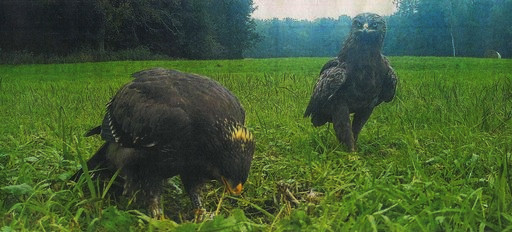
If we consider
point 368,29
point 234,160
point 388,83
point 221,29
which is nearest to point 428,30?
point 368,29

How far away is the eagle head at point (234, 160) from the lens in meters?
2.06

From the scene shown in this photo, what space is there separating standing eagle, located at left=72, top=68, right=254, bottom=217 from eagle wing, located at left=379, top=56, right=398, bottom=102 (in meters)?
1.09

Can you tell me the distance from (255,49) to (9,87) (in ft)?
4.15

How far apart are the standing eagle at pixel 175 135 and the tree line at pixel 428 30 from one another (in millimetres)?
591

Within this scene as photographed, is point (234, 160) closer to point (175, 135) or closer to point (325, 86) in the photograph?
point (175, 135)

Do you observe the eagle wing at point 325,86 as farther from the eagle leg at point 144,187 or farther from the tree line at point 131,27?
the eagle leg at point 144,187

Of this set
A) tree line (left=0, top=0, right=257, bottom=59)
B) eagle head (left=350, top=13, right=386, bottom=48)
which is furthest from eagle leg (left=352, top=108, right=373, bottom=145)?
tree line (left=0, top=0, right=257, bottom=59)

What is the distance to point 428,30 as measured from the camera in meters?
2.73

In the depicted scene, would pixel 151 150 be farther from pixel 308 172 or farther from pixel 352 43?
pixel 352 43

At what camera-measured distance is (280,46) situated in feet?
9.15

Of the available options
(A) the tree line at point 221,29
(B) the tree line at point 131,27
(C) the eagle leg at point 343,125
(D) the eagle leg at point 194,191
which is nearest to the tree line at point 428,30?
(A) the tree line at point 221,29

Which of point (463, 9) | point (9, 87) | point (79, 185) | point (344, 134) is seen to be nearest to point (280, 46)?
point (344, 134)

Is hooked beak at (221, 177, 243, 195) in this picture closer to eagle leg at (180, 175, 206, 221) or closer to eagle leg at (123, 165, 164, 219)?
eagle leg at (180, 175, 206, 221)

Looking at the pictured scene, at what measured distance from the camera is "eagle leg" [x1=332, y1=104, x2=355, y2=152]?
313cm
